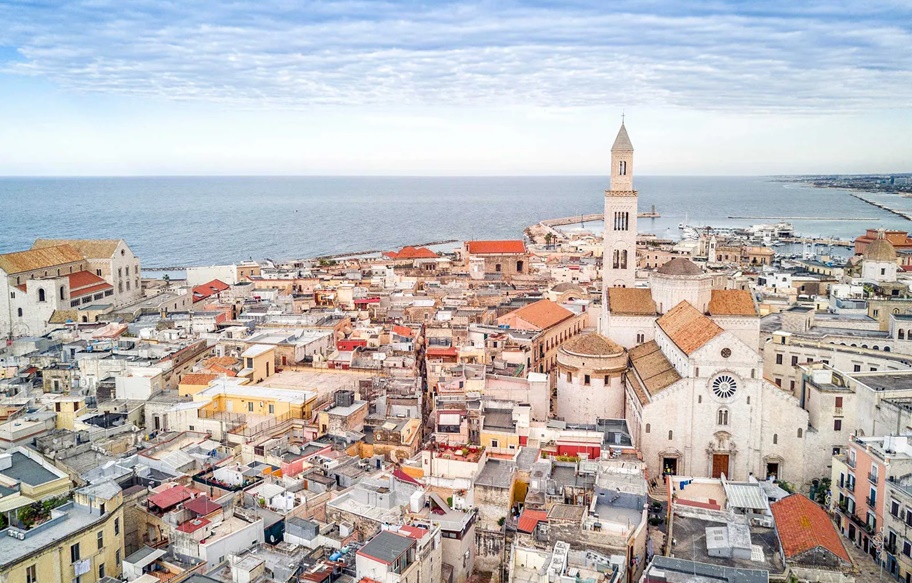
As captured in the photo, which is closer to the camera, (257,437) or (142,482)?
(142,482)

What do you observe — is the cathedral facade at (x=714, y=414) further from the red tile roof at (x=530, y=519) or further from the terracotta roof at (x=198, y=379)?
the terracotta roof at (x=198, y=379)

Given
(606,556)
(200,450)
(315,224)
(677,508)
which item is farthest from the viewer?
(315,224)

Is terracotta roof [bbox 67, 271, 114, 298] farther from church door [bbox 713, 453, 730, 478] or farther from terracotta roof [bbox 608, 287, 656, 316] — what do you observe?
church door [bbox 713, 453, 730, 478]

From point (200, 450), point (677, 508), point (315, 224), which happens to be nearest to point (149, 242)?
point (315, 224)

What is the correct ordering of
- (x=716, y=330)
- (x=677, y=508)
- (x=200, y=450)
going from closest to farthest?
(x=677, y=508) < (x=200, y=450) < (x=716, y=330)

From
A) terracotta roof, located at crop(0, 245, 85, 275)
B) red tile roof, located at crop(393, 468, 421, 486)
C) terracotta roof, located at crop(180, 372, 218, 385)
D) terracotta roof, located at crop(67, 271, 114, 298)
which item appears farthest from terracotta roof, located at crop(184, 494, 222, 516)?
terracotta roof, located at crop(0, 245, 85, 275)

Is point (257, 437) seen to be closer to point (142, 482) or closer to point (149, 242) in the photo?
point (142, 482)

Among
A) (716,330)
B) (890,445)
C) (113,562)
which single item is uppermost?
(716,330)
